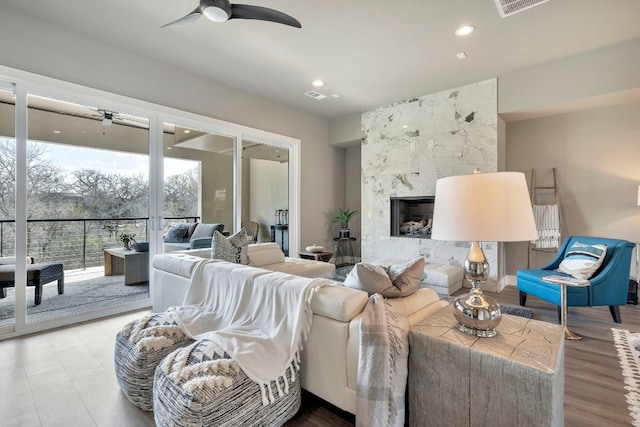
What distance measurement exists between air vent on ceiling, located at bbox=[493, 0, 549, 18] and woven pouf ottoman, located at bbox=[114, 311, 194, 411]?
3.77 metres

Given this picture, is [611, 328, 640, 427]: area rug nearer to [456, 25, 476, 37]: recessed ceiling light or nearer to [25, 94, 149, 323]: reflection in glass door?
[456, 25, 476, 37]: recessed ceiling light

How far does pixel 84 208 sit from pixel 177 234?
42.4 inches

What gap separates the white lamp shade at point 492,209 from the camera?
4.19 feet

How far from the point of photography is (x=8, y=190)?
295 cm

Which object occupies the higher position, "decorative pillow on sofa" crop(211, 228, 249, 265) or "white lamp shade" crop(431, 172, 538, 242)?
"white lamp shade" crop(431, 172, 538, 242)

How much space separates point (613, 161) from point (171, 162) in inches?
236

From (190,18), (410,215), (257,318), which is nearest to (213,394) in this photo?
(257,318)

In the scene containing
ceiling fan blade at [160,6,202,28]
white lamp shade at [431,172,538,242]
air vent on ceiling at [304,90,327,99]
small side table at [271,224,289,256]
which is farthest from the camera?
small side table at [271,224,289,256]

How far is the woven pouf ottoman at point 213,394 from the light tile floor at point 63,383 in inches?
17.7

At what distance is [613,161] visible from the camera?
13.4 ft

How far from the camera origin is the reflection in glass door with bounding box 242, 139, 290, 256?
505 cm

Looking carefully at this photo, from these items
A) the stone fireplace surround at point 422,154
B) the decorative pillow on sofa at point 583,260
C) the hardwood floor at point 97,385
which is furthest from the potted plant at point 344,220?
the hardwood floor at point 97,385

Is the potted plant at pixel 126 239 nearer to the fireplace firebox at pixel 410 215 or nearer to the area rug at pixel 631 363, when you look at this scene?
the fireplace firebox at pixel 410 215

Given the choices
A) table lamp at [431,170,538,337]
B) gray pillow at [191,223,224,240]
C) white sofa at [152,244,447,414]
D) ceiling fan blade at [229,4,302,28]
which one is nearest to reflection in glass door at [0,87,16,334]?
gray pillow at [191,223,224,240]
